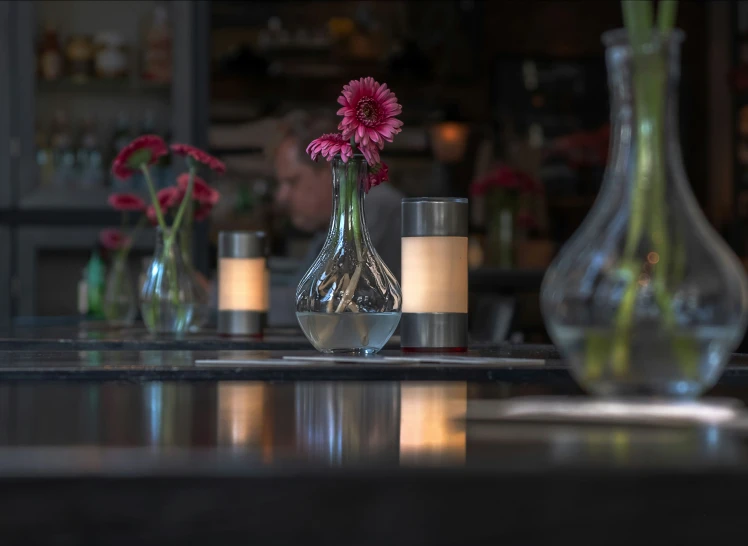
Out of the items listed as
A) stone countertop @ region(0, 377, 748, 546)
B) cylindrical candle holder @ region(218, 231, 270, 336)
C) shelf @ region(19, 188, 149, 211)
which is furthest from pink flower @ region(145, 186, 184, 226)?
shelf @ region(19, 188, 149, 211)

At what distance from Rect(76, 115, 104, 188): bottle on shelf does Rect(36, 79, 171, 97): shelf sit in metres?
0.11

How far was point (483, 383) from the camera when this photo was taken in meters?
1.10

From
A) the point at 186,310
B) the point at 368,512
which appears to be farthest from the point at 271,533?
the point at 186,310

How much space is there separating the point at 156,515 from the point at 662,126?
43 centimetres

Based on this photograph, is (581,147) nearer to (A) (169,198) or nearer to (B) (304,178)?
(B) (304,178)

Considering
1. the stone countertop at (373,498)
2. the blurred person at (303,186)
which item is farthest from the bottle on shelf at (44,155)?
the stone countertop at (373,498)

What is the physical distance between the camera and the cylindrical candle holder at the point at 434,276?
1418mm

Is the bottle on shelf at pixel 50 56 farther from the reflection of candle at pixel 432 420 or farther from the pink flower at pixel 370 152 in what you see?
the reflection of candle at pixel 432 420

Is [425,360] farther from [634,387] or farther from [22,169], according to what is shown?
[22,169]

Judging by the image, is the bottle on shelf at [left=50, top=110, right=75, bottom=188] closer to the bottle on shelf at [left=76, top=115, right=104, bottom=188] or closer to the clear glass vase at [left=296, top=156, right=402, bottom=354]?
the bottle on shelf at [left=76, top=115, right=104, bottom=188]

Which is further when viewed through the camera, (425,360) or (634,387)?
(425,360)

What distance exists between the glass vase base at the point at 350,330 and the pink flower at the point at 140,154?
0.79 metres

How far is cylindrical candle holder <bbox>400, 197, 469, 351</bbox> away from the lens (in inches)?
55.8

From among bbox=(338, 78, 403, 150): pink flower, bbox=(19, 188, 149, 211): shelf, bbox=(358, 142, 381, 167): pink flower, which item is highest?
bbox=(19, 188, 149, 211): shelf
